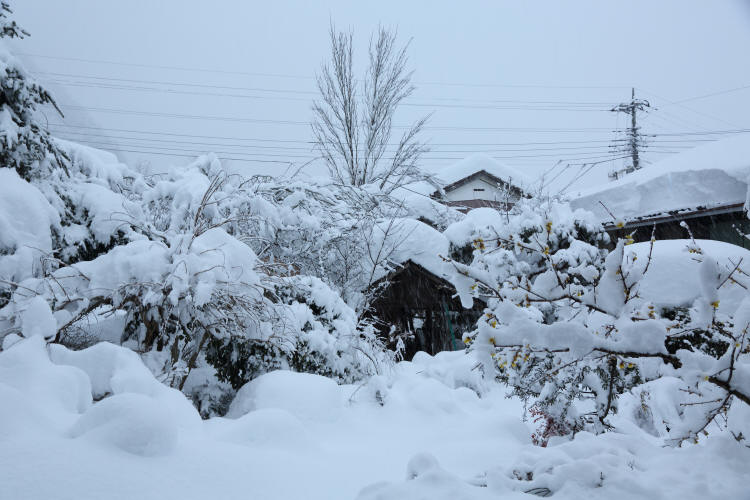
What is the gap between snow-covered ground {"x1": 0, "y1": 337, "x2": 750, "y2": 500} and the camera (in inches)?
82.0

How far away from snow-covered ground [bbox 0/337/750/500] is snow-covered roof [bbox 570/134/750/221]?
8618mm

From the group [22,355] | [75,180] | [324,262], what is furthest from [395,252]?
[22,355]

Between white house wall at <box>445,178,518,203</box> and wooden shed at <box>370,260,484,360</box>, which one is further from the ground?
white house wall at <box>445,178,518,203</box>

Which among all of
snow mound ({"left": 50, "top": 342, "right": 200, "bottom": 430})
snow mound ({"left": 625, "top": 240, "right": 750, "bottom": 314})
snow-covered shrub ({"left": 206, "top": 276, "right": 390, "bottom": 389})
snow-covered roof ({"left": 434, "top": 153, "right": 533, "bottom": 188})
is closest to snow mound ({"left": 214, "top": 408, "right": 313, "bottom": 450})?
snow mound ({"left": 50, "top": 342, "right": 200, "bottom": 430})

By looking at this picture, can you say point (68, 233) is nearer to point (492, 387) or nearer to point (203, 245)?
point (203, 245)

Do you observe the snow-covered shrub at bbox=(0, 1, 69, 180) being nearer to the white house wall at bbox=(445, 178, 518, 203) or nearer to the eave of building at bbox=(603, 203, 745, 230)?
the eave of building at bbox=(603, 203, 745, 230)

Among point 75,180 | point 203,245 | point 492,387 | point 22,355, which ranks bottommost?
point 492,387

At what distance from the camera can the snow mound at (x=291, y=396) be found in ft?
15.1

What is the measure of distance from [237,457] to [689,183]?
41.0ft

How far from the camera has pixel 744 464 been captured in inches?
93.5

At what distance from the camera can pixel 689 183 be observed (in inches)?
455

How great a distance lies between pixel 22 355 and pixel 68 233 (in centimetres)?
334

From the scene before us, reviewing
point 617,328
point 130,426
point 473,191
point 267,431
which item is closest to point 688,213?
point 617,328

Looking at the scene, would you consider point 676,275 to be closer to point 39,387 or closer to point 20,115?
point 39,387
